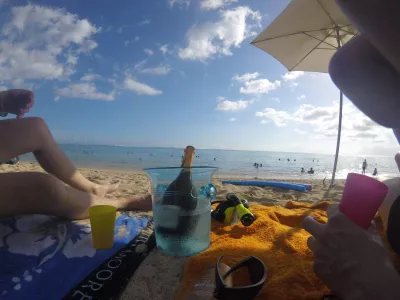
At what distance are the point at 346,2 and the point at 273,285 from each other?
3.70 ft

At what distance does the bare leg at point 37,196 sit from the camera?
1657 mm

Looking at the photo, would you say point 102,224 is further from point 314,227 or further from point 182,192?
point 314,227

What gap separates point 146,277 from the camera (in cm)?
135

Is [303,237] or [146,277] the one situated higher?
[303,237]

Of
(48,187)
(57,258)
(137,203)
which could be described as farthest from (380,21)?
(137,203)

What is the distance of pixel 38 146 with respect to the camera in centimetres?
199

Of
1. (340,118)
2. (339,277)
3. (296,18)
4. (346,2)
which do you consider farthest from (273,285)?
(340,118)

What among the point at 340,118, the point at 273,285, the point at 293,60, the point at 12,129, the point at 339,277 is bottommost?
the point at 273,285

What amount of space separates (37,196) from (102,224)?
24.6 inches

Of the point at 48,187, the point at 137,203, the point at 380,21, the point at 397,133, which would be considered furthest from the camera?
the point at 137,203

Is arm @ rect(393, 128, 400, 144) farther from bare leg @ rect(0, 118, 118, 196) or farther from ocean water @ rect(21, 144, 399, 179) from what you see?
bare leg @ rect(0, 118, 118, 196)

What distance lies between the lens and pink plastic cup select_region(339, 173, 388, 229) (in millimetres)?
875

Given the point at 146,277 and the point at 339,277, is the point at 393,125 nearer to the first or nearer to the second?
the point at 339,277

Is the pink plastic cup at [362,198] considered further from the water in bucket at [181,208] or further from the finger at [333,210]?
the water in bucket at [181,208]
